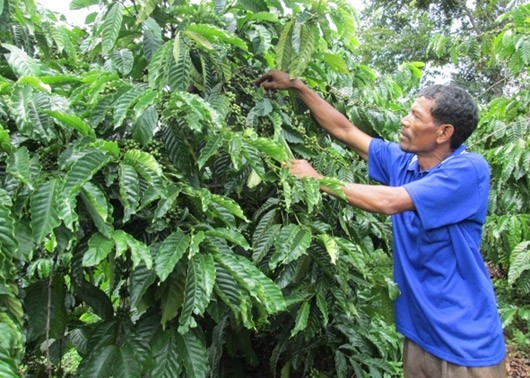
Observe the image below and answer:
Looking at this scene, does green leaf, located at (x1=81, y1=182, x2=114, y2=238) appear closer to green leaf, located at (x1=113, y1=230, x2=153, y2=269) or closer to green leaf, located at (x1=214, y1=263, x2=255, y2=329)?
green leaf, located at (x1=113, y1=230, x2=153, y2=269)

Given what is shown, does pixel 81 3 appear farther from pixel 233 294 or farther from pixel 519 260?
pixel 519 260

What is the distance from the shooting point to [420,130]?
69.9 inches

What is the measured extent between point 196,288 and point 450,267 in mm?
944

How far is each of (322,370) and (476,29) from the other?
9.48 m

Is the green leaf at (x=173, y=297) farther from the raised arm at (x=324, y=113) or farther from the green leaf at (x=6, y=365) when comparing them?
the raised arm at (x=324, y=113)

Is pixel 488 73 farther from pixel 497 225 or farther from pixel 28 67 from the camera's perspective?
pixel 28 67

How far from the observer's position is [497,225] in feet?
8.92

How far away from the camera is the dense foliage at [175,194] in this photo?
1128 millimetres

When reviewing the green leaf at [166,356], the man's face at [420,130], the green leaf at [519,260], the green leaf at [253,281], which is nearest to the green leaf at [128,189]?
the green leaf at [253,281]

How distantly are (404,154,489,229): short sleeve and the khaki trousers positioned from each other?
46cm

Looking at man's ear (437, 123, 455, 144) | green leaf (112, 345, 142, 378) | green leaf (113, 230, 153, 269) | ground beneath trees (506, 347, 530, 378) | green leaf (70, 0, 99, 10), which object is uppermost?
man's ear (437, 123, 455, 144)

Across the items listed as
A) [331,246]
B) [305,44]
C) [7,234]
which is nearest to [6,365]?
[7,234]

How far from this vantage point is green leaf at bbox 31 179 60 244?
1.05 metres

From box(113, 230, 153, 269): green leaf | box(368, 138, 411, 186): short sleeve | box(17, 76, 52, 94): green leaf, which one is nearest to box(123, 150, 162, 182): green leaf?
box(113, 230, 153, 269): green leaf
